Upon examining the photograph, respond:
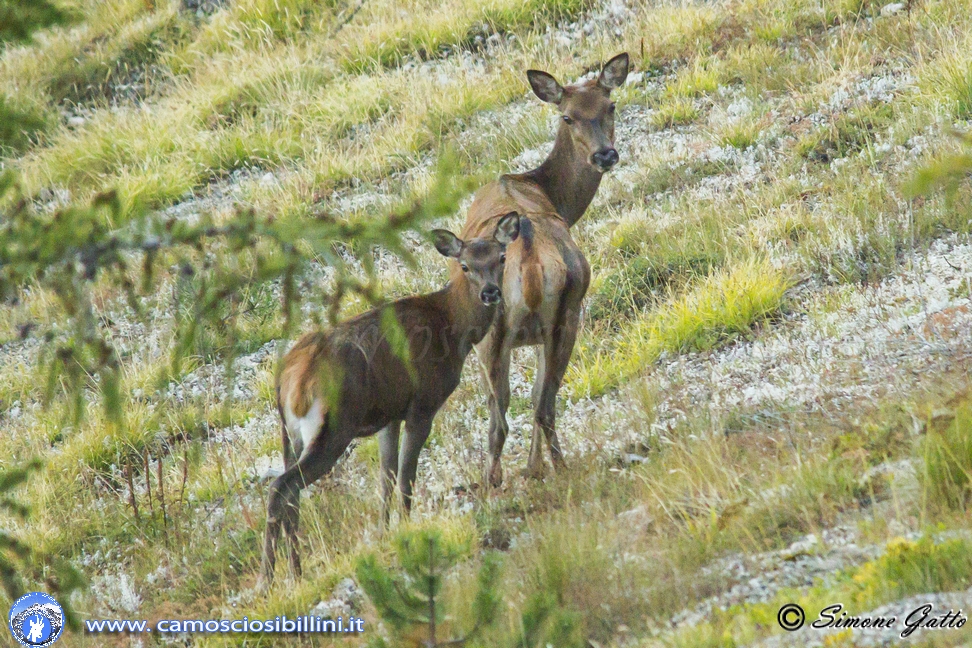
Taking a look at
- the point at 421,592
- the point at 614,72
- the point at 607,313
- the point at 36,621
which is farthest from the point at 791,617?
the point at 614,72

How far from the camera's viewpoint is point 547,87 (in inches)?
344

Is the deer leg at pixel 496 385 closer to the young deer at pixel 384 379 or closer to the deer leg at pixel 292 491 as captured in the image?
the young deer at pixel 384 379

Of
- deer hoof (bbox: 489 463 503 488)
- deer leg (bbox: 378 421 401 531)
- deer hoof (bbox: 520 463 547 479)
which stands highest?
deer leg (bbox: 378 421 401 531)

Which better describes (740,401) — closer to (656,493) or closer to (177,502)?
(656,493)

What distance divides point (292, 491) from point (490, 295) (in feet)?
5.26

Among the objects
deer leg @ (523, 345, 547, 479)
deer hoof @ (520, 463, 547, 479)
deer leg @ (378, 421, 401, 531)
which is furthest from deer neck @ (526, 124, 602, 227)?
deer leg @ (378, 421, 401, 531)

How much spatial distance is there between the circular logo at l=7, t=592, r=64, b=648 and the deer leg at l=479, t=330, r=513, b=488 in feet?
8.34

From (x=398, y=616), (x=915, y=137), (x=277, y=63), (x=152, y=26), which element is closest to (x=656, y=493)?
(x=398, y=616)

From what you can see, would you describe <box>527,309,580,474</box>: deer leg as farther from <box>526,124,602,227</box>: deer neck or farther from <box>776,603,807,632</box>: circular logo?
<box>776,603,807,632</box>: circular logo

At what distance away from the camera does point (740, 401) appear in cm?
643

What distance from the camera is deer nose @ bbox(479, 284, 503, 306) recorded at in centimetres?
645

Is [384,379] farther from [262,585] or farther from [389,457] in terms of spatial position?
[262,585]

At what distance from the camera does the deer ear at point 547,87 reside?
339 inches

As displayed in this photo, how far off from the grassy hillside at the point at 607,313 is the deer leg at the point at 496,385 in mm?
194
